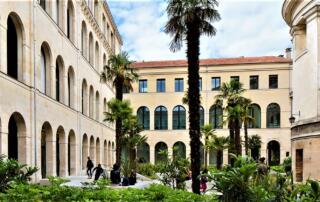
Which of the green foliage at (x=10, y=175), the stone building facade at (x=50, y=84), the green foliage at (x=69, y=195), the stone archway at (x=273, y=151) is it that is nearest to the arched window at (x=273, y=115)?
the stone archway at (x=273, y=151)

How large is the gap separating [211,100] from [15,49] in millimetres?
42601

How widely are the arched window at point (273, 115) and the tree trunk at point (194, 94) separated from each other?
42886mm

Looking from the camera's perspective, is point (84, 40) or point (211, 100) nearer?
point (84, 40)

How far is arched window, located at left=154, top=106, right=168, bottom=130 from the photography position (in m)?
62.2

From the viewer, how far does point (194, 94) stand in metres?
18.9

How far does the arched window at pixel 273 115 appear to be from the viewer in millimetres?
59438

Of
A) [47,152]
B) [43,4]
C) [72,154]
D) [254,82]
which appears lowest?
[72,154]

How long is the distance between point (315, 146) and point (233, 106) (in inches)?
797

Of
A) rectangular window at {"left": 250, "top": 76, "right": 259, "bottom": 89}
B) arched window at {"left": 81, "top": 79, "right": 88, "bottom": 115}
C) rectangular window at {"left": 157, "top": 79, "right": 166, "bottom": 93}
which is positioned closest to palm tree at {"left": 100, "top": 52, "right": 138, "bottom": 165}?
arched window at {"left": 81, "top": 79, "right": 88, "bottom": 115}

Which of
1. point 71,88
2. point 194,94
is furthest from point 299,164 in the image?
point 71,88

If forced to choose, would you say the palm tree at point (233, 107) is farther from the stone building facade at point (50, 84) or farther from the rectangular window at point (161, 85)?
the rectangular window at point (161, 85)

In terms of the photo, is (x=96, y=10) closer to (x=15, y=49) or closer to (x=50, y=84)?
(x=50, y=84)

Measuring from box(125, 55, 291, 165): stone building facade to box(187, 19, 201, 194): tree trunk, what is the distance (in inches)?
1585

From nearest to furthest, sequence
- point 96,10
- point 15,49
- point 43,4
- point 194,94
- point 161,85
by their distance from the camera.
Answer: point 194,94 < point 15,49 < point 43,4 < point 96,10 < point 161,85
